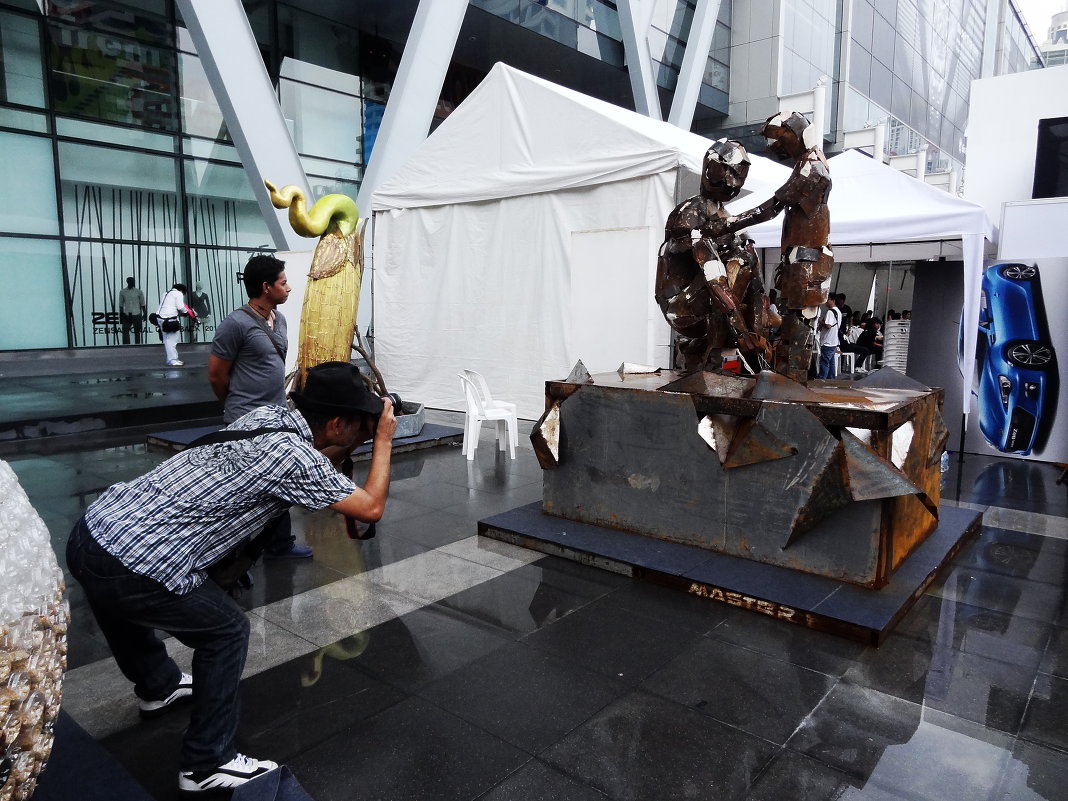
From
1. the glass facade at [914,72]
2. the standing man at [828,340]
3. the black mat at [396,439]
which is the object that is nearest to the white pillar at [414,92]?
the black mat at [396,439]

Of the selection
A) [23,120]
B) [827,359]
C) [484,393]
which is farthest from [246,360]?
[23,120]

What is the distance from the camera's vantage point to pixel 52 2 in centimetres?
1383

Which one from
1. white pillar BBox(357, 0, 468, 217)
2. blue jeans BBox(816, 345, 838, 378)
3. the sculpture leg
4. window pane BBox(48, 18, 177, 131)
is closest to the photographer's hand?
the sculpture leg

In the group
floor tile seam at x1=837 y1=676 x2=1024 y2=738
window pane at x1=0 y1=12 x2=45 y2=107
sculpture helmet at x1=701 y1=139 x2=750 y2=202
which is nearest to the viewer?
floor tile seam at x1=837 y1=676 x2=1024 y2=738

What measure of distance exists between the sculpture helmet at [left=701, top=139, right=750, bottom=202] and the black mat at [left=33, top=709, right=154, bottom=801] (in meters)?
4.55

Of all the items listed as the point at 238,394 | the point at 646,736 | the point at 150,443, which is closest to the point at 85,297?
the point at 150,443

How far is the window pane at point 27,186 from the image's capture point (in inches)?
533

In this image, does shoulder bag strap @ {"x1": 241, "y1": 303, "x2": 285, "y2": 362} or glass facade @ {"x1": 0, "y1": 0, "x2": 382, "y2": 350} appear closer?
shoulder bag strap @ {"x1": 241, "y1": 303, "x2": 285, "y2": 362}

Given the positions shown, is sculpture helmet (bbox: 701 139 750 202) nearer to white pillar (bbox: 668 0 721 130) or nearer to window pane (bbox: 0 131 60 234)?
window pane (bbox: 0 131 60 234)

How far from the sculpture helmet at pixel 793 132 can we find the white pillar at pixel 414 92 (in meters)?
8.55

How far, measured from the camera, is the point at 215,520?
209 centimetres

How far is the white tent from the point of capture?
7.80 m

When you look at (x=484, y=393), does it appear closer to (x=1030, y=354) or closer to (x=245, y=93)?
(x=1030, y=354)

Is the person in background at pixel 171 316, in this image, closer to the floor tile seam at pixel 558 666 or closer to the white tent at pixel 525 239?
the white tent at pixel 525 239
